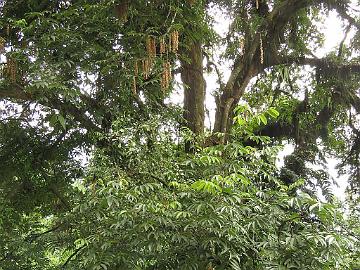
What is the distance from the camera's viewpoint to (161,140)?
3260 millimetres

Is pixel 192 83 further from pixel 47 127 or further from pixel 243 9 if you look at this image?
pixel 47 127

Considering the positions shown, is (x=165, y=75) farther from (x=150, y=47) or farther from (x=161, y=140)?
(x=161, y=140)

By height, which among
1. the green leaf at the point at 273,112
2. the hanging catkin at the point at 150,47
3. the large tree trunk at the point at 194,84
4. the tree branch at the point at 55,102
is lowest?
the green leaf at the point at 273,112

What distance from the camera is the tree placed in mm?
2539

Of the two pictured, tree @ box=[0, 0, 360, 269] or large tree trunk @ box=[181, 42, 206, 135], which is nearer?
tree @ box=[0, 0, 360, 269]

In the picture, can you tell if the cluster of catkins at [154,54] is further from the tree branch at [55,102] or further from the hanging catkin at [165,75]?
the tree branch at [55,102]

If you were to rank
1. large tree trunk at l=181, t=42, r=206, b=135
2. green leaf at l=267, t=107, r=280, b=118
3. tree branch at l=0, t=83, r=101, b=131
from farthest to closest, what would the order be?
large tree trunk at l=181, t=42, r=206, b=135 < tree branch at l=0, t=83, r=101, b=131 < green leaf at l=267, t=107, r=280, b=118

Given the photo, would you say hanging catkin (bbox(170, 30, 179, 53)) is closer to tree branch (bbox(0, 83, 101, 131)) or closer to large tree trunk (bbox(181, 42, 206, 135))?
tree branch (bbox(0, 83, 101, 131))

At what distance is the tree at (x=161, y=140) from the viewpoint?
254 cm

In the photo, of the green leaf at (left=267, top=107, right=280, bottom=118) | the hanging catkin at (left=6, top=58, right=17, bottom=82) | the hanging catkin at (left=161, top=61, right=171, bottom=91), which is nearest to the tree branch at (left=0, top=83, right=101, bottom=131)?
the hanging catkin at (left=6, top=58, right=17, bottom=82)

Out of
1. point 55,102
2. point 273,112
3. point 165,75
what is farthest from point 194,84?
point 273,112

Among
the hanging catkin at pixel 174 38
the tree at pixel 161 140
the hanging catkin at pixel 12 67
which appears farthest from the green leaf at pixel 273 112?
the hanging catkin at pixel 12 67

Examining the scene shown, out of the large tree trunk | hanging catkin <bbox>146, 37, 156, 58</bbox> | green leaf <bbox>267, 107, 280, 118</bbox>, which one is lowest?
green leaf <bbox>267, 107, 280, 118</bbox>

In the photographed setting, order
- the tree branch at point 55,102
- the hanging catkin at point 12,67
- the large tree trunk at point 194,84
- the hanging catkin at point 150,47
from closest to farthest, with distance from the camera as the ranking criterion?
the hanging catkin at point 150,47
the hanging catkin at point 12,67
the tree branch at point 55,102
the large tree trunk at point 194,84
